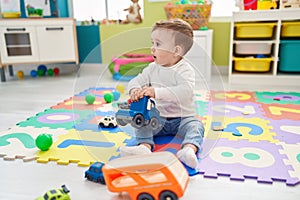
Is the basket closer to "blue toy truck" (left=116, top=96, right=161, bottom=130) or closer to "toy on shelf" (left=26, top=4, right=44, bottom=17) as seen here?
"toy on shelf" (left=26, top=4, right=44, bottom=17)

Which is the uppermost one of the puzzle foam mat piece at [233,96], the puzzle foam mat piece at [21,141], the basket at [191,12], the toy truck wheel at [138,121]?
the basket at [191,12]

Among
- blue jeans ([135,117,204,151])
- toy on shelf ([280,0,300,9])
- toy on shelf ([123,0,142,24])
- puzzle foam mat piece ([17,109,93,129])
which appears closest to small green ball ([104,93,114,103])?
puzzle foam mat piece ([17,109,93,129])

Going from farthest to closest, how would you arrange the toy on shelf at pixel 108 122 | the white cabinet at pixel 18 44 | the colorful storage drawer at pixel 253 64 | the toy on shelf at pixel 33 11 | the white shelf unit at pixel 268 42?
the toy on shelf at pixel 33 11 < the white cabinet at pixel 18 44 < the colorful storage drawer at pixel 253 64 < the white shelf unit at pixel 268 42 < the toy on shelf at pixel 108 122

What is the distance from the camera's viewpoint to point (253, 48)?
6.69 feet

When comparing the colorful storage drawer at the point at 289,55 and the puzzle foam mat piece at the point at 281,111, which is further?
the colorful storage drawer at the point at 289,55

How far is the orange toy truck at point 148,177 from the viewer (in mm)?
652

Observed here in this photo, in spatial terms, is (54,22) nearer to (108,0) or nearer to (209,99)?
(108,0)

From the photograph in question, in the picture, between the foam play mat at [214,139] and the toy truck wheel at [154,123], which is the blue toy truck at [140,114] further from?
the foam play mat at [214,139]

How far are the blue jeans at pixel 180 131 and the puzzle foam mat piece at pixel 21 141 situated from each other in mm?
358

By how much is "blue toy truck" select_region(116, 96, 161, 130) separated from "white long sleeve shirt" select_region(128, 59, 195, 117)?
4 cm

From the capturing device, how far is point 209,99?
4.86ft

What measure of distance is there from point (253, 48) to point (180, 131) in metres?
1.27

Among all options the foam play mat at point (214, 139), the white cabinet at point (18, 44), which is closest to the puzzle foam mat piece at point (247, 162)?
the foam play mat at point (214, 139)

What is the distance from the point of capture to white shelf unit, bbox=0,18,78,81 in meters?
2.19
